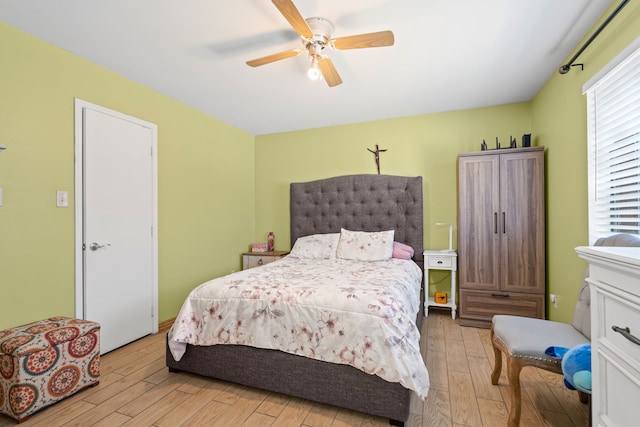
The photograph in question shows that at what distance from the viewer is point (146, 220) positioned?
9.64ft

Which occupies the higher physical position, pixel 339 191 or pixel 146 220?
pixel 339 191

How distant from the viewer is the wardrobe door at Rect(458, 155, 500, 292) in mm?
A: 3135

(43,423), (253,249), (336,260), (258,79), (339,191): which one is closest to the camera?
(43,423)

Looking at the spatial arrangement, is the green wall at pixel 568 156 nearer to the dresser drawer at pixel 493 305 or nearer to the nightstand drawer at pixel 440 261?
the dresser drawer at pixel 493 305

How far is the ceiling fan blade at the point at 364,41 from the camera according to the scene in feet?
5.84

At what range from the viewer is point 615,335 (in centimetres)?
97

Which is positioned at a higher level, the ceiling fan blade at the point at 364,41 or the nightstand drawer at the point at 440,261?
the ceiling fan blade at the point at 364,41

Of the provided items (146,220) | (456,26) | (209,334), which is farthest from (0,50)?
(456,26)

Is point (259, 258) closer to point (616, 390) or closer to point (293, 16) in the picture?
point (293, 16)

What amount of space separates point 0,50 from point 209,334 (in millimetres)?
2325

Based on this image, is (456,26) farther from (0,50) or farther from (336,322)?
(0,50)

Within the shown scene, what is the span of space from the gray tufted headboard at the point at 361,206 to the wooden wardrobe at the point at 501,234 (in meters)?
0.55

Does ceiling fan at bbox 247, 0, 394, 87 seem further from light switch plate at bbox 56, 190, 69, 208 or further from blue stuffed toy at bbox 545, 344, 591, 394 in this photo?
blue stuffed toy at bbox 545, 344, 591, 394

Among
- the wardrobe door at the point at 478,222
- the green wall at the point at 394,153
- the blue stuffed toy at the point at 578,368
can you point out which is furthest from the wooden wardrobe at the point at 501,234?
the blue stuffed toy at the point at 578,368
